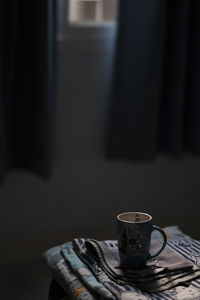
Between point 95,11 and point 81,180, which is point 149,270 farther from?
point 95,11

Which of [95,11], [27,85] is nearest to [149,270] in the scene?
[27,85]

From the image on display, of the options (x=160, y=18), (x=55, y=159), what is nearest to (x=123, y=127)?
(x=55, y=159)

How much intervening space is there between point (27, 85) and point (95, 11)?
52cm

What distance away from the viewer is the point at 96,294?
112 centimetres

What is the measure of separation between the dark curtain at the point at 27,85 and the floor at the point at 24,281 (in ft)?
1.31

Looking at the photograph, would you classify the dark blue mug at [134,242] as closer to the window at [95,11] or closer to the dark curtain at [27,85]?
the dark curtain at [27,85]

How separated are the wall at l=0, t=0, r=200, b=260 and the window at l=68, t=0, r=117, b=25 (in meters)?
0.13

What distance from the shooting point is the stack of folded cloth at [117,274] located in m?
1.10

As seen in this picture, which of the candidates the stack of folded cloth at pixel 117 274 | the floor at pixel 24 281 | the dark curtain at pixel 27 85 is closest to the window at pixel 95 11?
the dark curtain at pixel 27 85

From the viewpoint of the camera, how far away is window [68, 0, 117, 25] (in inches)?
94.2

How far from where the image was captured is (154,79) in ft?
7.55

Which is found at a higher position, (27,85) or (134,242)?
(27,85)

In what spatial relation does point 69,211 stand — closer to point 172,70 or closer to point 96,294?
point 172,70

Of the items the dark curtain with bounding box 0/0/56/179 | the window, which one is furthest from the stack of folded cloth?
the window
